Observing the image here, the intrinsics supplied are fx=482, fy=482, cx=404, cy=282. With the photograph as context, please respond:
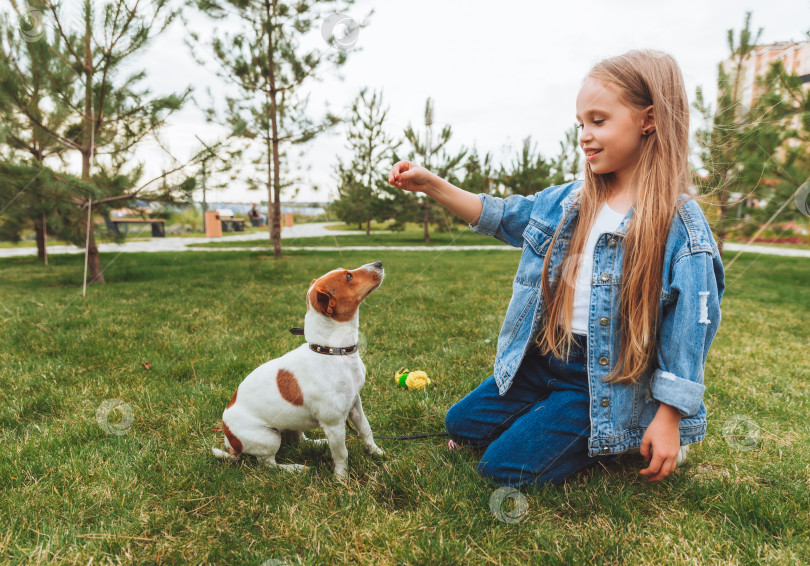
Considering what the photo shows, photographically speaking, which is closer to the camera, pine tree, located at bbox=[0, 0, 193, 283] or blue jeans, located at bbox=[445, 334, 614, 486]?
blue jeans, located at bbox=[445, 334, 614, 486]

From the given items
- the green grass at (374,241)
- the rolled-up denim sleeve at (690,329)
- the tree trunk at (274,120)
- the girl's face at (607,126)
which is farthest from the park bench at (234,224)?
Answer: the rolled-up denim sleeve at (690,329)

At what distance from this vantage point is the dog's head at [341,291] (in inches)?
77.8

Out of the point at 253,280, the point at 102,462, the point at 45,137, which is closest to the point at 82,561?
the point at 102,462

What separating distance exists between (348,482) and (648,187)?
65.4 inches

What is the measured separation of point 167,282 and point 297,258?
3.50 meters

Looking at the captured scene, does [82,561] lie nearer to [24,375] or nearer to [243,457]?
[243,457]

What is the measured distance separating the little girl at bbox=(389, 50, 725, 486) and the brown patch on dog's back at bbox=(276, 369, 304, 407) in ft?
2.69

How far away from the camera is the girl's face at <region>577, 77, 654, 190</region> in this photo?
1.77m

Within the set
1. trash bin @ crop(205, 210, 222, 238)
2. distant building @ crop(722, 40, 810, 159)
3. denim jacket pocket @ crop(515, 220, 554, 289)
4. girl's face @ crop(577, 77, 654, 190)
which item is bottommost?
denim jacket pocket @ crop(515, 220, 554, 289)

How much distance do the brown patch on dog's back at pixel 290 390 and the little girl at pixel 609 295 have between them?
819 millimetres

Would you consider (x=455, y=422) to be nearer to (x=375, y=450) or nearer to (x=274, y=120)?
(x=375, y=450)

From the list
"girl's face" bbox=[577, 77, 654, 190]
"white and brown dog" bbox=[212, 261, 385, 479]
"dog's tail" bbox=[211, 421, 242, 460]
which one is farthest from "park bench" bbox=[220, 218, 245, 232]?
"girl's face" bbox=[577, 77, 654, 190]

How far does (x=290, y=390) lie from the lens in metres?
2.04

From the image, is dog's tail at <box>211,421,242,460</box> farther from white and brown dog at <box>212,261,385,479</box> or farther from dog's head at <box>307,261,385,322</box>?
dog's head at <box>307,261,385,322</box>
